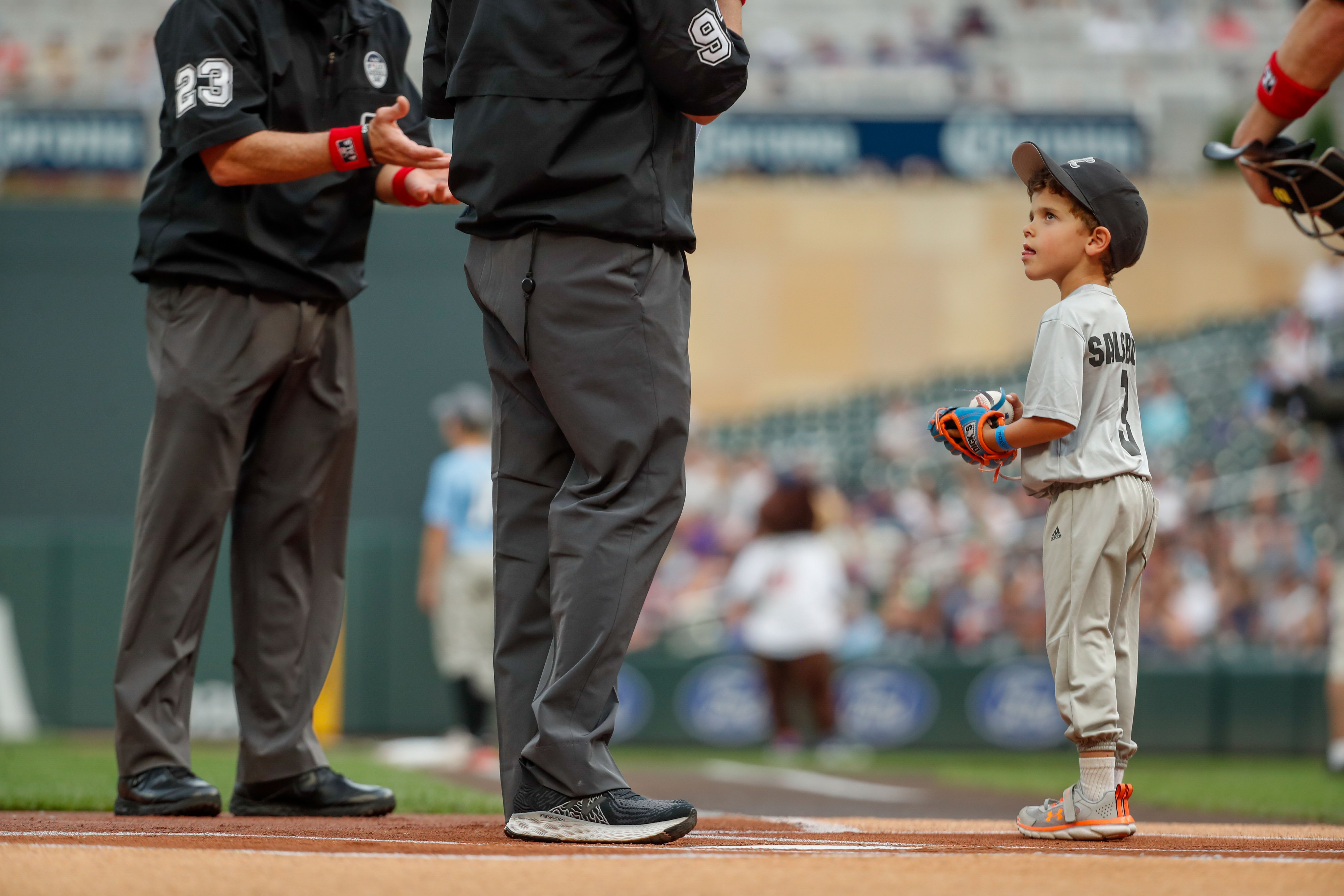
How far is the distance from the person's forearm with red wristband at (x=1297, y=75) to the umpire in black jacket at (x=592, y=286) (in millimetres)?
1323

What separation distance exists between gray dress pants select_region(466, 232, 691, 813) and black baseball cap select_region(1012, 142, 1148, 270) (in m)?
0.90

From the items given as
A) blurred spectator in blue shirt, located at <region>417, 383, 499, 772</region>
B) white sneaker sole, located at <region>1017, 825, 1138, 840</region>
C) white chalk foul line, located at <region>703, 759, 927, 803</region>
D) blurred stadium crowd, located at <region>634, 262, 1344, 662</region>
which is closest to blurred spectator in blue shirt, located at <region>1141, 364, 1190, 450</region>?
blurred stadium crowd, located at <region>634, 262, 1344, 662</region>

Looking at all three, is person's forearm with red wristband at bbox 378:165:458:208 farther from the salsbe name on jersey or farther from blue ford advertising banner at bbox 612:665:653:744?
blue ford advertising banner at bbox 612:665:653:744

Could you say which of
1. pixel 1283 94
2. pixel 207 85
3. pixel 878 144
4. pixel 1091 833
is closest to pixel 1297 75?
pixel 1283 94

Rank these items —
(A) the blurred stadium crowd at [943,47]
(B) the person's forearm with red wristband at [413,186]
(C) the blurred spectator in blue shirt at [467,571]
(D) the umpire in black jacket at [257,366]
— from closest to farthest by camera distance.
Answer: (D) the umpire in black jacket at [257,366] < (B) the person's forearm with red wristband at [413,186] < (C) the blurred spectator in blue shirt at [467,571] < (A) the blurred stadium crowd at [943,47]

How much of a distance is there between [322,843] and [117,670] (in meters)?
1.13

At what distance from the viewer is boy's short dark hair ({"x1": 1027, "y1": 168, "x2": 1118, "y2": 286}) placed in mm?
3277

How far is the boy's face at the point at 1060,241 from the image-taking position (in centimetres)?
328

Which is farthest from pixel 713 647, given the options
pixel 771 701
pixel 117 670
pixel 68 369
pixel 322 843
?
pixel 322 843

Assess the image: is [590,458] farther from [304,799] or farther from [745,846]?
[304,799]

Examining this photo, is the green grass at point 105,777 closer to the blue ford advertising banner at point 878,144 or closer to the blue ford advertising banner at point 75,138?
the blue ford advertising banner at point 75,138

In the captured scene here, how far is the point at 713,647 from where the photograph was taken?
Result: 11.2 meters

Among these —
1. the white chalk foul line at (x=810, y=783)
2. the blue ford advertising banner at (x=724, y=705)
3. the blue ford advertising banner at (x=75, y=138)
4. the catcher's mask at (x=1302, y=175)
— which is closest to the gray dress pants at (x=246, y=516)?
the catcher's mask at (x=1302, y=175)

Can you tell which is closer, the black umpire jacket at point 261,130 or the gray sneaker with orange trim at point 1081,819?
the gray sneaker with orange trim at point 1081,819
